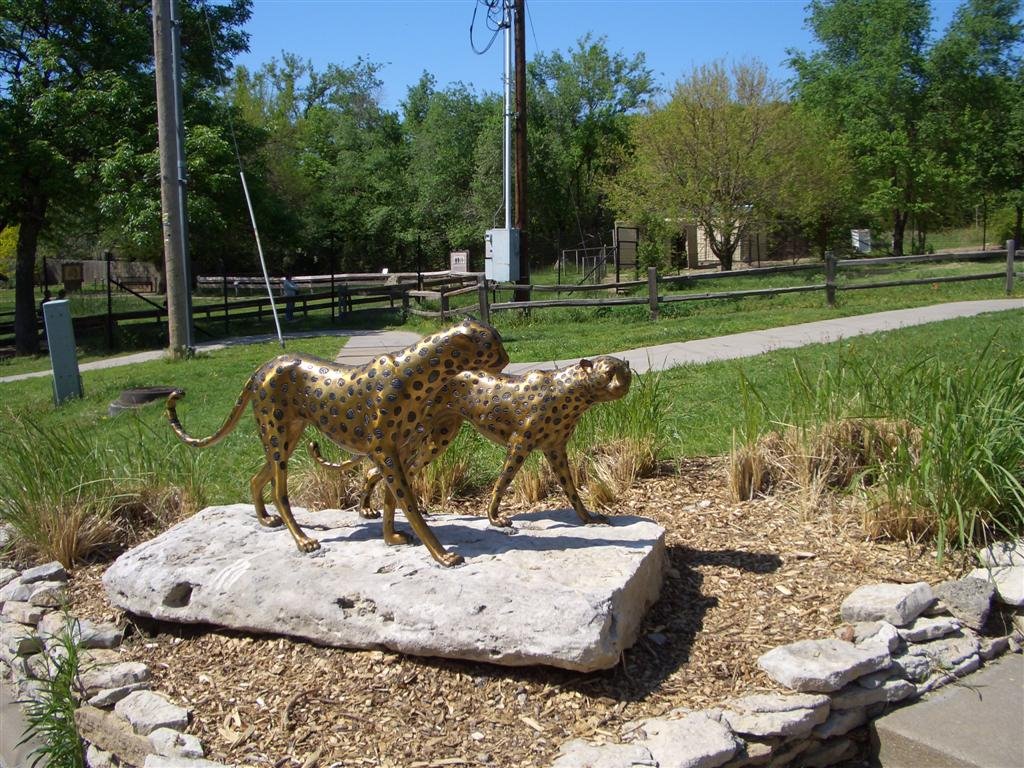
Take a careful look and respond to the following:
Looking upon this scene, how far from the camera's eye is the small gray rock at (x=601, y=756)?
10.1 feet

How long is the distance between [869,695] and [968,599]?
32.6 inches

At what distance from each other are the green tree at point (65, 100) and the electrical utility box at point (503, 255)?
25.6ft

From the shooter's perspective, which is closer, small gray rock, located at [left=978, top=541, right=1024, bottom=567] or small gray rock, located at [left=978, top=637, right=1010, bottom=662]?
small gray rock, located at [left=978, top=637, right=1010, bottom=662]

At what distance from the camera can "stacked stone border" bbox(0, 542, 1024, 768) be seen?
3.26 m

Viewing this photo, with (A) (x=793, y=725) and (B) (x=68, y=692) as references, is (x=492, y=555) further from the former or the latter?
(B) (x=68, y=692)

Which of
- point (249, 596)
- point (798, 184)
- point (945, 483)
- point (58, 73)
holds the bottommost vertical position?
point (249, 596)

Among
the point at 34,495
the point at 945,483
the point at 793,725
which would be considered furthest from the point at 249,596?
the point at 945,483

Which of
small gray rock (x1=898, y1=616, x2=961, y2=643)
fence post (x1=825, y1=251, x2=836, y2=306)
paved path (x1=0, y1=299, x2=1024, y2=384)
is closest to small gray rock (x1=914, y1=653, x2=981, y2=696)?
small gray rock (x1=898, y1=616, x2=961, y2=643)

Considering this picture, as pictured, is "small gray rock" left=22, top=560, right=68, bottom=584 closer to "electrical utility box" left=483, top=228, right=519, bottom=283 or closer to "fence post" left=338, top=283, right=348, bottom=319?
"electrical utility box" left=483, top=228, right=519, bottom=283

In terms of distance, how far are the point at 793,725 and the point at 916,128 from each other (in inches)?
1467

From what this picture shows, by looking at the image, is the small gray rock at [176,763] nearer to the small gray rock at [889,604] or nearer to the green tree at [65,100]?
the small gray rock at [889,604]

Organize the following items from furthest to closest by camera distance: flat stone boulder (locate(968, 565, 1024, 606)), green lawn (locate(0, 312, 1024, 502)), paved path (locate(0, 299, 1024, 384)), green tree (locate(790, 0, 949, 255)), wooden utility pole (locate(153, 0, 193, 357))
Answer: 1. green tree (locate(790, 0, 949, 255))
2. wooden utility pole (locate(153, 0, 193, 357))
3. paved path (locate(0, 299, 1024, 384))
4. green lawn (locate(0, 312, 1024, 502))
5. flat stone boulder (locate(968, 565, 1024, 606))

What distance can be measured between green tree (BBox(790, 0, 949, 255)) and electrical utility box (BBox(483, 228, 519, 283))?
21.3 meters

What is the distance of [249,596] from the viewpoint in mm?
4117
